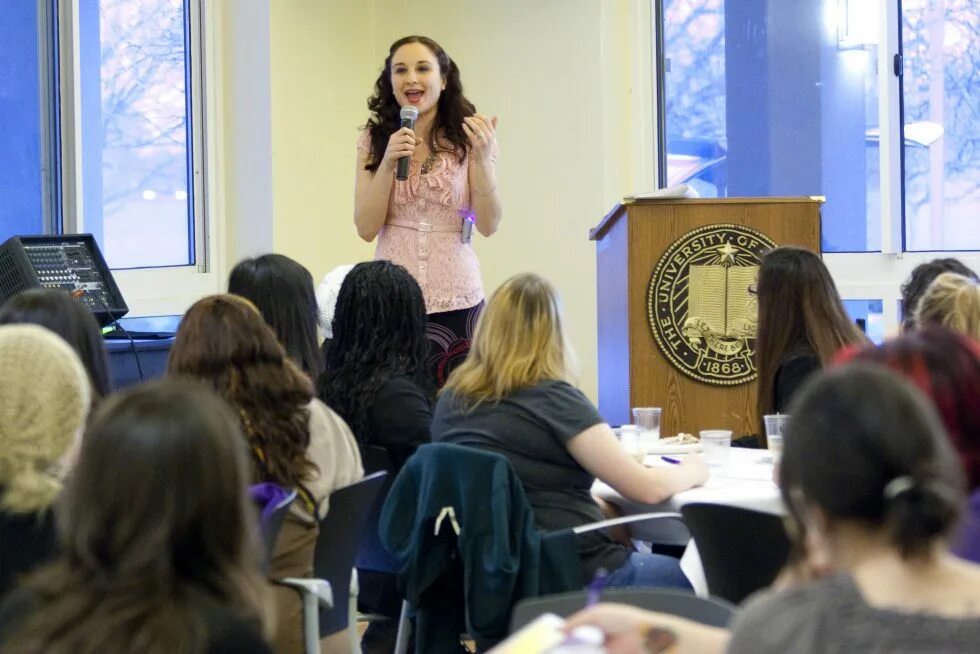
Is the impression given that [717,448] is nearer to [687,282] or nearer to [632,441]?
[632,441]

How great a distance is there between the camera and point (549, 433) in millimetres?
2961

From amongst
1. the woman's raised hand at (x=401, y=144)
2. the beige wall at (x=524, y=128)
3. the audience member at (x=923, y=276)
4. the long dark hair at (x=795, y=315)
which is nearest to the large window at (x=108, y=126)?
the beige wall at (x=524, y=128)

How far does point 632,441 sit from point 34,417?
176 cm

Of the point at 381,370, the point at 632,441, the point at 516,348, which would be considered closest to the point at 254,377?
the point at 516,348

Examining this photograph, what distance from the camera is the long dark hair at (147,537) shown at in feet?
4.55

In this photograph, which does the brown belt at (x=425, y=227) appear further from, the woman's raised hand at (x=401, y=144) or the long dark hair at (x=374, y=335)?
the long dark hair at (x=374, y=335)

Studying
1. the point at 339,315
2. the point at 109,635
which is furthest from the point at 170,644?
the point at 339,315

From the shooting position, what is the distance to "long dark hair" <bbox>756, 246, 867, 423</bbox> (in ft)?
11.8

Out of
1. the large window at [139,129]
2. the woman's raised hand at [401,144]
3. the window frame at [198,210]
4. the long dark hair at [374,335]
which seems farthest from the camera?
the window frame at [198,210]

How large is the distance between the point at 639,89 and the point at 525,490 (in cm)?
433

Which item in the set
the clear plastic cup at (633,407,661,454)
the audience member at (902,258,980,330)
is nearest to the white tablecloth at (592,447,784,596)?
the clear plastic cup at (633,407,661,454)

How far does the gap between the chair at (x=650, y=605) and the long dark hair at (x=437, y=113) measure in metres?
2.94

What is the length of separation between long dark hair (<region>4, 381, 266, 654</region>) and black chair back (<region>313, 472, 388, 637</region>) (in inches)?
46.2

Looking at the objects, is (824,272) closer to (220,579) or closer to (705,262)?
(705,262)
